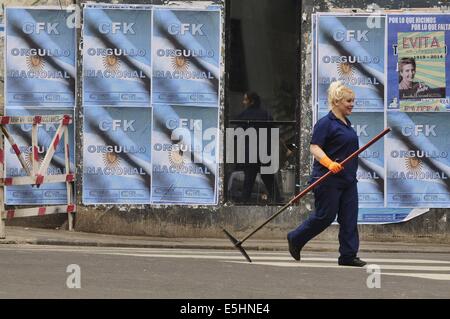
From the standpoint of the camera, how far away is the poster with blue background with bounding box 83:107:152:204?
18.0 metres

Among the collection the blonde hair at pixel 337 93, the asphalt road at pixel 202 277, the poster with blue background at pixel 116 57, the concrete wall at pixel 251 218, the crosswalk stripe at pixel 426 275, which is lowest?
the crosswalk stripe at pixel 426 275

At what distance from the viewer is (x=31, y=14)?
18.0 metres

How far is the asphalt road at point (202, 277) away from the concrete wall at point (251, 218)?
3.82 meters

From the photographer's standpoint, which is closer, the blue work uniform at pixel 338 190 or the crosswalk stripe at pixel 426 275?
the crosswalk stripe at pixel 426 275

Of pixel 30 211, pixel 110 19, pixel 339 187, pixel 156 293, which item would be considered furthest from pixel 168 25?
pixel 156 293

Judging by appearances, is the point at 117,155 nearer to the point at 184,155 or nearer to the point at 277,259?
the point at 184,155

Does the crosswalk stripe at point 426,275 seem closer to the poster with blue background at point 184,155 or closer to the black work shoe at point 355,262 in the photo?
the black work shoe at point 355,262

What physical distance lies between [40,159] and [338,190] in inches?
272

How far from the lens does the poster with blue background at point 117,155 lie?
18016mm

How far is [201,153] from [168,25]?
1.92 metres

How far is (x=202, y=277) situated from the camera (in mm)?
11062

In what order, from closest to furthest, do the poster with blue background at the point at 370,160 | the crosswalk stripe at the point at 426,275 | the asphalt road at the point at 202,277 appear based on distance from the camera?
1. the asphalt road at the point at 202,277
2. the crosswalk stripe at the point at 426,275
3. the poster with blue background at the point at 370,160

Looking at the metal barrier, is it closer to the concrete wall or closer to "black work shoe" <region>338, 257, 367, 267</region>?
the concrete wall

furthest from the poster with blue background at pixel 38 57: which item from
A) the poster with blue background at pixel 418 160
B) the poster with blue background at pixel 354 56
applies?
the poster with blue background at pixel 418 160
